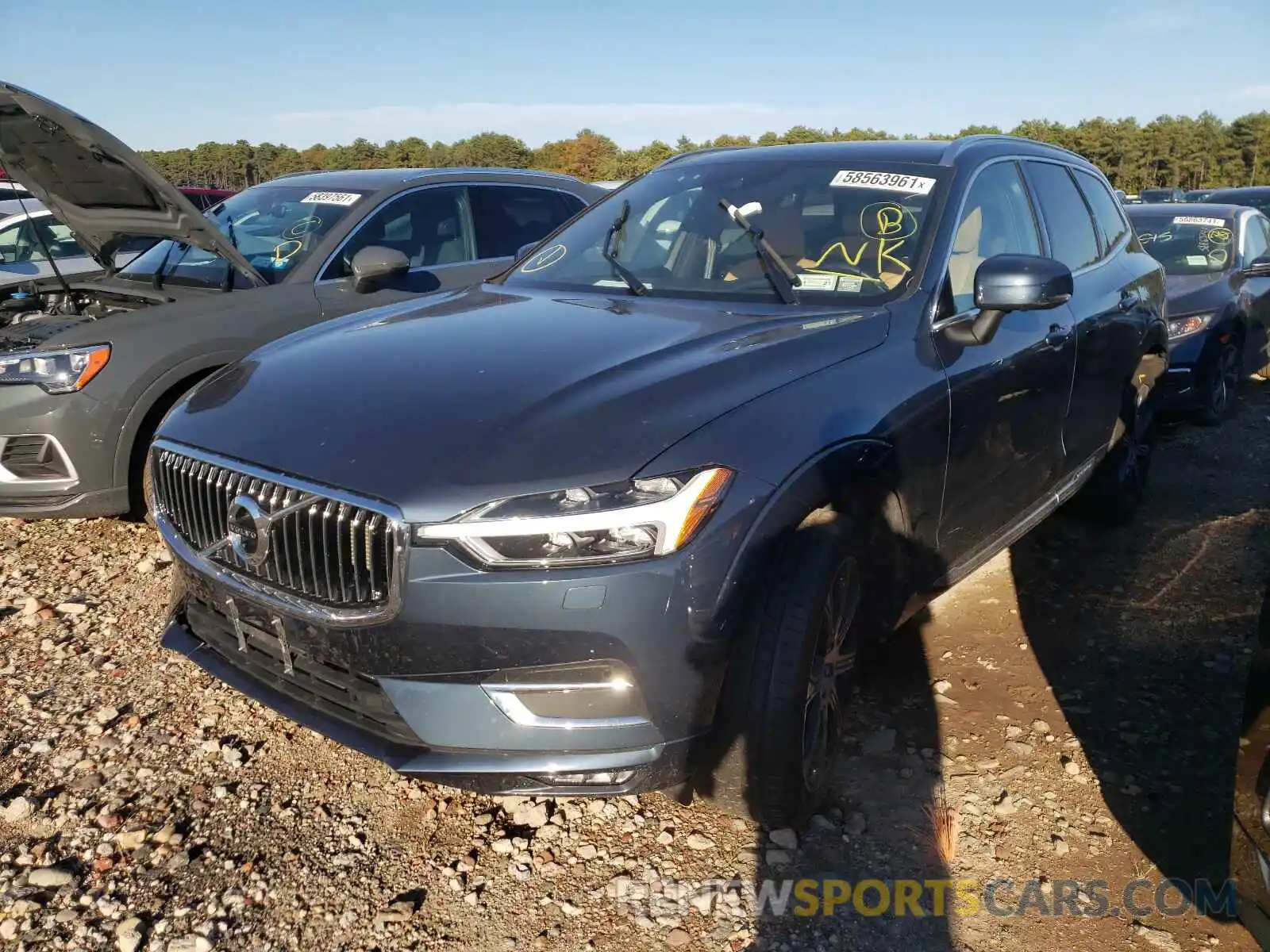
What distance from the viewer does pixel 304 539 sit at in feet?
7.22

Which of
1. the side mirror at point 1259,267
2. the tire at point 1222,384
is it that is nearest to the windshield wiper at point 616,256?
the tire at point 1222,384

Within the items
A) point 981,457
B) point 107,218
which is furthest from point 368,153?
point 981,457

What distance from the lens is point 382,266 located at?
450 centimetres

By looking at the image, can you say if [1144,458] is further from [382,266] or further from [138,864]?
[138,864]

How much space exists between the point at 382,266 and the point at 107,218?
1435 mm

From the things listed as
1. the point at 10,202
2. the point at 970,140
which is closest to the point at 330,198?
the point at 970,140

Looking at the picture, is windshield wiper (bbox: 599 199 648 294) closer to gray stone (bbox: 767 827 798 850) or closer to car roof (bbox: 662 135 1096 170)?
car roof (bbox: 662 135 1096 170)

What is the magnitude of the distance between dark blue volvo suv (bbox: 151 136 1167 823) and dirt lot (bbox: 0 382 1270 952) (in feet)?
1.09

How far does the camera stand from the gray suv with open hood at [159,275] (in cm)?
408

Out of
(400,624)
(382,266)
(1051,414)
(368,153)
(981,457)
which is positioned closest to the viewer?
(400,624)

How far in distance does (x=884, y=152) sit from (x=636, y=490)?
212 cm

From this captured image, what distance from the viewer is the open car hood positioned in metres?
4.03

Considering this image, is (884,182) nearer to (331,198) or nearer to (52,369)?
(331,198)

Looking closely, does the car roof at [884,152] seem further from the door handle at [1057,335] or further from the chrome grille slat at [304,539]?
the chrome grille slat at [304,539]
